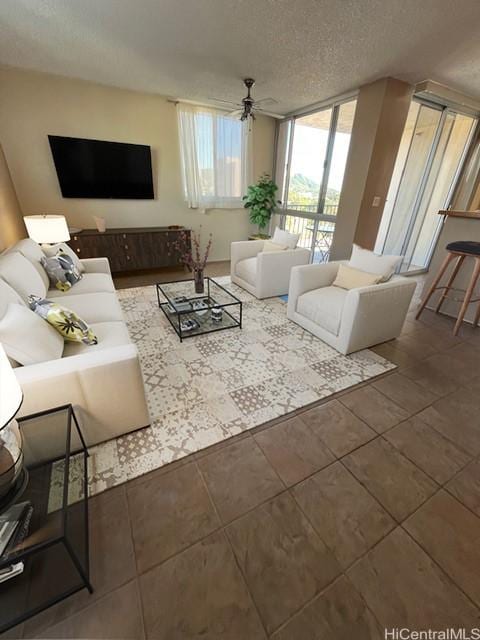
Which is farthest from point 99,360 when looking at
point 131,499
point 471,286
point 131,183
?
point 131,183

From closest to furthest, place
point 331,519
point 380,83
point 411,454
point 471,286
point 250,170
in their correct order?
point 331,519
point 411,454
point 471,286
point 380,83
point 250,170

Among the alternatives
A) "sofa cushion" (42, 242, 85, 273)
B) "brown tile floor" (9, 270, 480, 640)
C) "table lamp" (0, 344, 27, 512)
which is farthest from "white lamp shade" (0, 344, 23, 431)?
"sofa cushion" (42, 242, 85, 273)

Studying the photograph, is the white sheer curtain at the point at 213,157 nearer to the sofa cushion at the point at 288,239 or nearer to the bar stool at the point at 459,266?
the sofa cushion at the point at 288,239

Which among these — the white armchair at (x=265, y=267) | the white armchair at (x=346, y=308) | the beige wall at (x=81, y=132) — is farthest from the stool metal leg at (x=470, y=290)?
the beige wall at (x=81, y=132)

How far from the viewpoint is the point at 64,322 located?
159 cm

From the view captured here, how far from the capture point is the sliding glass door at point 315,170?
3.88 m

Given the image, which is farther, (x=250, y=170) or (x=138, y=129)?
(x=250, y=170)

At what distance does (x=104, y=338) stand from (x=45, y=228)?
5.89 ft

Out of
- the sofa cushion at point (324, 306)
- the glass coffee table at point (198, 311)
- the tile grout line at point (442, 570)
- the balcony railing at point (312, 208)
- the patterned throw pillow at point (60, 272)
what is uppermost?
the balcony railing at point (312, 208)

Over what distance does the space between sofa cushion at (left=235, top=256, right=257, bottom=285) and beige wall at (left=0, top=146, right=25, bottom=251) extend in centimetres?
265

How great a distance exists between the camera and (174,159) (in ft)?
14.0

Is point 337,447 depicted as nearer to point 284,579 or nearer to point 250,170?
point 284,579

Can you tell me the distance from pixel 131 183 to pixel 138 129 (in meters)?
0.76

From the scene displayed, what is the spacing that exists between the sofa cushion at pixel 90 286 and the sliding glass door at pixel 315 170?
3.32 m
